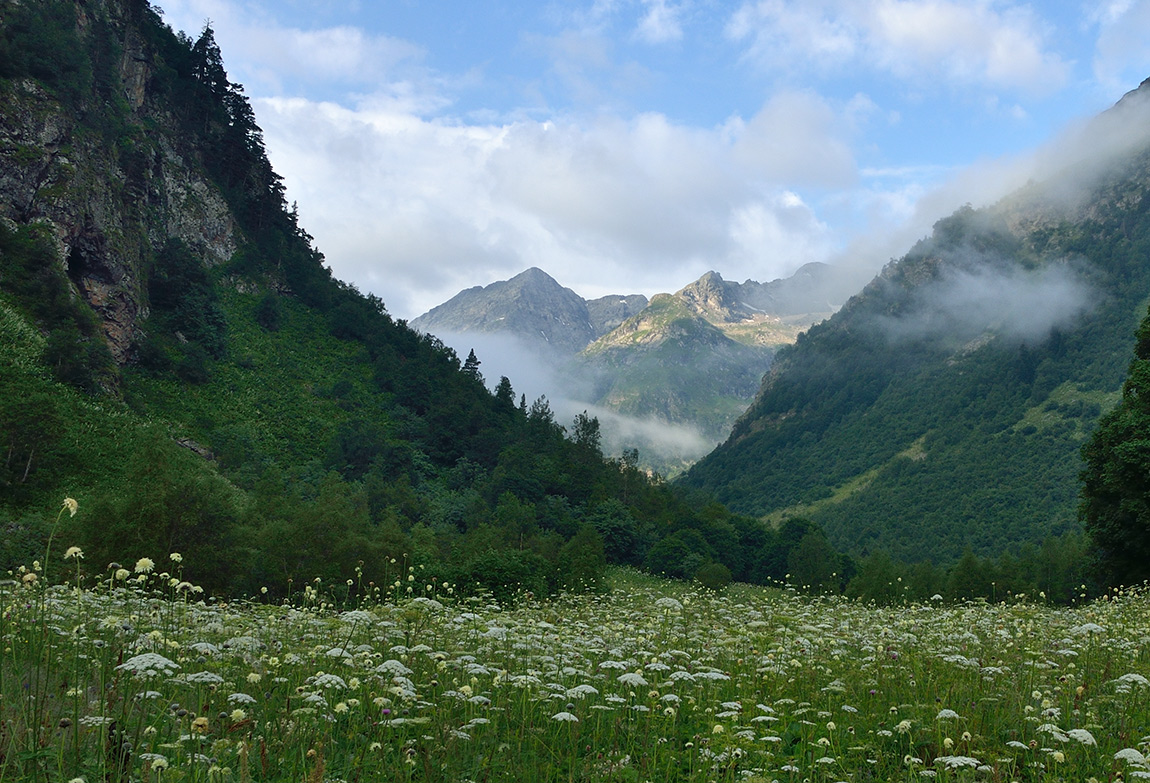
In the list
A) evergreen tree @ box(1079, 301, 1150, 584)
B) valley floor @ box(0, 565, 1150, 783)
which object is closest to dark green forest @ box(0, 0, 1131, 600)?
valley floor @ box(0, 565, 1150, 783)

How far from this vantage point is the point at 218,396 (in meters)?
76.9

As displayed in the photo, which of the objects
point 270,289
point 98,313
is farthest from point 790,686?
point 270,289

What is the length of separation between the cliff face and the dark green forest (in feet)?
1.42

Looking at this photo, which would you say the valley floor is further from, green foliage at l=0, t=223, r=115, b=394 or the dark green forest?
green foliage at l=0, t=223, r=115, b=394

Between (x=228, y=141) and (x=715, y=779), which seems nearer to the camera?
(x=715, y=779)

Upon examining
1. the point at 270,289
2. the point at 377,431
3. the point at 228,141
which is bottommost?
the point at 377,431

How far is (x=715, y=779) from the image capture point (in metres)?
5.60

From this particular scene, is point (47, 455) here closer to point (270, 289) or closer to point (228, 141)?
point (270, 289)

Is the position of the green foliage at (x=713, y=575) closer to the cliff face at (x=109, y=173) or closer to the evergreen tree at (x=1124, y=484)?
the evergreen tree at (x=1124, y=484)

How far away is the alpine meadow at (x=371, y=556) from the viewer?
20.0 feet

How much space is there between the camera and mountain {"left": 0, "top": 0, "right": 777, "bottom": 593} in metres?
35.0

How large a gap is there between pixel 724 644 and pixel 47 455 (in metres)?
47.0

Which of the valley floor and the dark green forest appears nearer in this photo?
the valley floor

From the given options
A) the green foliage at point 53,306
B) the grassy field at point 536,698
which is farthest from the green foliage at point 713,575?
the green foliage at point 53,306
